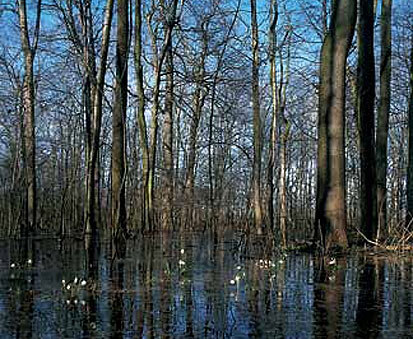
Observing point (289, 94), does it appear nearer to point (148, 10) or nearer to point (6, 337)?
point (148, 10)

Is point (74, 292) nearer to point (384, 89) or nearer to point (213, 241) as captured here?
point (213, 241)

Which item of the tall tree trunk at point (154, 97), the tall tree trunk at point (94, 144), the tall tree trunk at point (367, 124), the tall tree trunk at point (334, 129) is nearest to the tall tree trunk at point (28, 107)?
the tall tree trunk at point (154, 97)

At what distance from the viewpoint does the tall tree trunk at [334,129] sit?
8922 mm

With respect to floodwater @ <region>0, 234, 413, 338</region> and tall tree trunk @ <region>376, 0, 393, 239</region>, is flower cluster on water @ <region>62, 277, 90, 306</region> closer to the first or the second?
floodwater @ <region>0, 234, 413, 338</region>

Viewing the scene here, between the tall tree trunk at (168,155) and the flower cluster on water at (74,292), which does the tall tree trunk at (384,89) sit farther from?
the flower cluster on water at (74,292)

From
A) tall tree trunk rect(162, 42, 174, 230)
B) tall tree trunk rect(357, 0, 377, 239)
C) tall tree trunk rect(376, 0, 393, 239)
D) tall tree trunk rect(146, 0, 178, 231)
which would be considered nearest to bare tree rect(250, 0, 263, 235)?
tall tree trunk rect(162, 42, 174, 230)

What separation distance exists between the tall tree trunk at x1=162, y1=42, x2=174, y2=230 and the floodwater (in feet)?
28.8

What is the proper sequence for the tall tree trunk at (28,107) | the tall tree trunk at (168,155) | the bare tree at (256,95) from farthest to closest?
the bare tree at (256,95)
the tall tree trunk at (168,155)
the tall tree trunk at (28,107)

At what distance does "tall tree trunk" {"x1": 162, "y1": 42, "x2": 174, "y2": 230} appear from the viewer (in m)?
16.4

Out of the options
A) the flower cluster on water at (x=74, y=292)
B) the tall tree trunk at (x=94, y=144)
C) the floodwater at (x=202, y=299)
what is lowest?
the floodwater at (x=202, y=299)

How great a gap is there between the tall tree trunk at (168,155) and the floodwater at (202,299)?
28.8 feet

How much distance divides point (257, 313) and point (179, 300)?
777 millimetres

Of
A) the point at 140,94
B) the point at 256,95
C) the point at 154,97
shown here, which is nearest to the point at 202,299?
the point at 140,94

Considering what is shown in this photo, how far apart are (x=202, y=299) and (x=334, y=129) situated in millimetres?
5518
